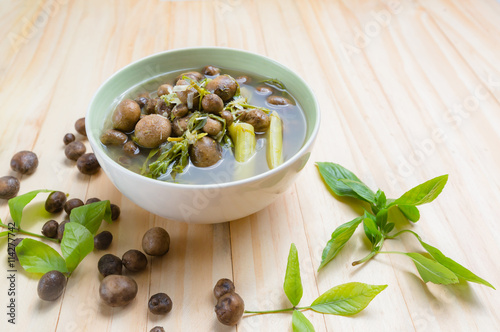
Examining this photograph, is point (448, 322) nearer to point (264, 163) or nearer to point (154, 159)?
point (264, 163)

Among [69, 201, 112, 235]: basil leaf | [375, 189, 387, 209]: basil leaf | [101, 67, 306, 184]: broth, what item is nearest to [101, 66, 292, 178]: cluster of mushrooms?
[101, 67, 306, 184]: broth

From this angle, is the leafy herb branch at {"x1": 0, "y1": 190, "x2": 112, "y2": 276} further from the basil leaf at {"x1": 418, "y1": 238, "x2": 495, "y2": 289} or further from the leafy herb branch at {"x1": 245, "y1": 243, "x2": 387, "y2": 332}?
the basil leaf at {"x1": 418, "y1": 238, "x2": 495, "y2": 289}

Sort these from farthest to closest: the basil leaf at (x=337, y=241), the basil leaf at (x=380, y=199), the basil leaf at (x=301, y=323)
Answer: the basil leaf at (x=380, y=199) → the basil leaf at (x=337, y=241) → the basil leaf at (x=301, y=323)

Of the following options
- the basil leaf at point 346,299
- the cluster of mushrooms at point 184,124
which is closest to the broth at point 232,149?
the cluster of mushrooms at point 184,124

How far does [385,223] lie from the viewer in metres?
1.27

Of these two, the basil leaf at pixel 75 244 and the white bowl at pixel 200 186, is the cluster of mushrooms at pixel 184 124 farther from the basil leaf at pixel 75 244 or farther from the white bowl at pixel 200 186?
the basil leaf at pixel 75 244

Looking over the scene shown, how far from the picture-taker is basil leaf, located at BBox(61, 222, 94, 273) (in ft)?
3.69

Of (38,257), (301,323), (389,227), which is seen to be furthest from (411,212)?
(38,257)

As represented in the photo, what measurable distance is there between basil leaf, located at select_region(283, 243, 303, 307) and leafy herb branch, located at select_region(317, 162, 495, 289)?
0.37 ft

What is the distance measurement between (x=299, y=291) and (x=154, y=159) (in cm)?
50

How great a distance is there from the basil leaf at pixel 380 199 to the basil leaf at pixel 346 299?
0.30 metres

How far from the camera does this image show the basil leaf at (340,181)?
1.33m

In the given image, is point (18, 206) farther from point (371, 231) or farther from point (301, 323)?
point (371, 231)

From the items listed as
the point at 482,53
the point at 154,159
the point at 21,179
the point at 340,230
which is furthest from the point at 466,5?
the point at 21,179
